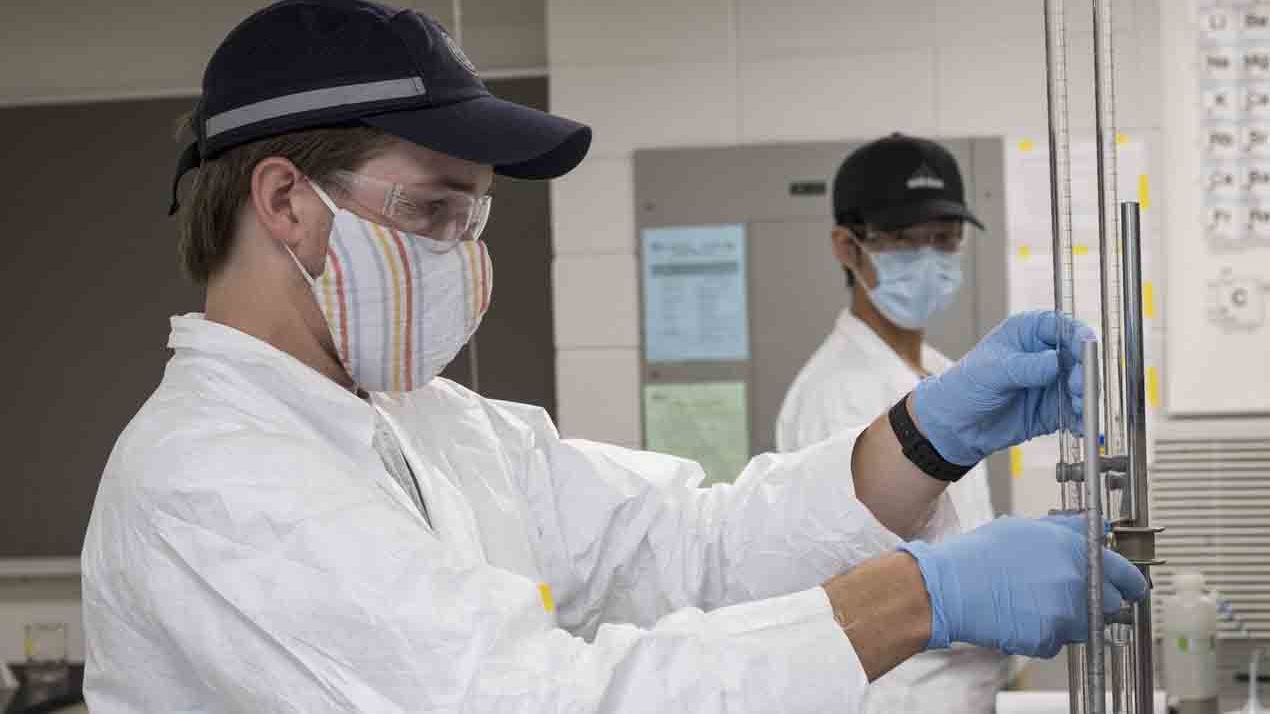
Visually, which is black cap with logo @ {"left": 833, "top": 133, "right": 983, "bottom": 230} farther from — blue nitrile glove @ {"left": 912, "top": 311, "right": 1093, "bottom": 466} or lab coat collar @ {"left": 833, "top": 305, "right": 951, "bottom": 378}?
blue nitrile glove @ {"left": 912, "top": 311, "right": 1093, "bottom": 466}

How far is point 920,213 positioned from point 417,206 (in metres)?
1.33

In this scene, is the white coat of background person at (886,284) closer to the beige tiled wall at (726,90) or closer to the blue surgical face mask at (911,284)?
the blue surgical face mask at (911,284)

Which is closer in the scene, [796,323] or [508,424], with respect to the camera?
[508,424]

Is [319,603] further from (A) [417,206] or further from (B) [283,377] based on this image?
(A) [417,206]

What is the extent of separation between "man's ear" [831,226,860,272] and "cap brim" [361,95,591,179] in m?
1.39

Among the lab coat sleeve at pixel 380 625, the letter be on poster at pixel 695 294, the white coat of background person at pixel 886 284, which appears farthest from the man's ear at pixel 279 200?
the letter be on poster at pixel 695 294

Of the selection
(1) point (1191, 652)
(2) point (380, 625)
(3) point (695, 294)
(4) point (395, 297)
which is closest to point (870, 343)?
(1) point (1191, 652)

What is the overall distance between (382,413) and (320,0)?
1.21 feet

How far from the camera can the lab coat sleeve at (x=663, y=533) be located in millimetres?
1288

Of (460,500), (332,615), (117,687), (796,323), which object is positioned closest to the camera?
(332,615)

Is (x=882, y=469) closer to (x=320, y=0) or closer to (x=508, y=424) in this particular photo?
(x=508, y=424)

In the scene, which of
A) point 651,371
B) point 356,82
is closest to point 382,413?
point 356,82

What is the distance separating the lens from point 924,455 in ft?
3.97

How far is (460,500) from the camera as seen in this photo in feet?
3.97
